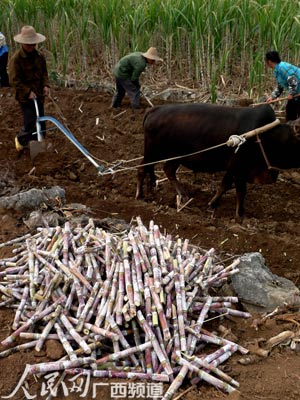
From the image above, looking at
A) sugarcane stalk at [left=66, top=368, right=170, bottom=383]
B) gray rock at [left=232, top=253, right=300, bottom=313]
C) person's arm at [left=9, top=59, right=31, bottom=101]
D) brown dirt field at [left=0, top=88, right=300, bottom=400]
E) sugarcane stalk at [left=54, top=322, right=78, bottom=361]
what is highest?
person's arm at [left=9, top=59, right=31, bottom=101]

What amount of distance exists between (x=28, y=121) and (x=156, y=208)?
7.92ft

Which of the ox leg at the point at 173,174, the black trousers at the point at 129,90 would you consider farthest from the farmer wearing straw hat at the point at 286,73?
the black trousers at the point at 129,90

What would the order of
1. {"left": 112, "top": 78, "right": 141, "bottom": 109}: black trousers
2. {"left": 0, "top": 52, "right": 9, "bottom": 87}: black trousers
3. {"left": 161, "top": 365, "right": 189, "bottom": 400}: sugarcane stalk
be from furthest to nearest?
→ {"left": 0, "top": 52, "right": 9, "bottom": 87}: black trousers < {"left": 112, "top": 78, "right": 141, "bottom": 109}: black trousers < {"left": 161, "top": 365, "right": 189, "bottom": 400}: sugarcane stalk

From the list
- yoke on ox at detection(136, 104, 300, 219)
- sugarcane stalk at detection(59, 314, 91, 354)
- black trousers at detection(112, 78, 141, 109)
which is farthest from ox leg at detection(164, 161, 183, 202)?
sugarcane stalk at detection(59, 314, 91, 354)

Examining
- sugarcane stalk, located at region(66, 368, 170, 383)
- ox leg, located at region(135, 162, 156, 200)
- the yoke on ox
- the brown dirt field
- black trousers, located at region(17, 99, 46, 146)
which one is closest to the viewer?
sugarcane stalk, located at region(66, 368, 170, 383)

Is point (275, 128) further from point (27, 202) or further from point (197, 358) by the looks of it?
point (197, 358)

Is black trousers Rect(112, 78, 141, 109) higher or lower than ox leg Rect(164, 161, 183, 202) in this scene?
higher

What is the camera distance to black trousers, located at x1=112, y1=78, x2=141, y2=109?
8.78 m

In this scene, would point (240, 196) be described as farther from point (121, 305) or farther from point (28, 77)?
point (28, 77)

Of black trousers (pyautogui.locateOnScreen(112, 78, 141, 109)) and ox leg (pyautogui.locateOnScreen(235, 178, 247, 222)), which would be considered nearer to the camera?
ox leg (pyautogui.locateOnScreen(235, 178, 247, 222))

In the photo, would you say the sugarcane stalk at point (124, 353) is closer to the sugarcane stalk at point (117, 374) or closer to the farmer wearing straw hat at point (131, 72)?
the sugarcane stalk at point (117, 374)

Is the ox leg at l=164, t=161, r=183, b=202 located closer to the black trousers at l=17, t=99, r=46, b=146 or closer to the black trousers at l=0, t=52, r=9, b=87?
the black trousers at l=17, t=99, r=46, b=146

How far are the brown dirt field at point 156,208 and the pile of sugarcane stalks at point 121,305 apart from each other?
0.42ft

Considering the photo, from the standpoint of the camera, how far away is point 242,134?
5.79m
